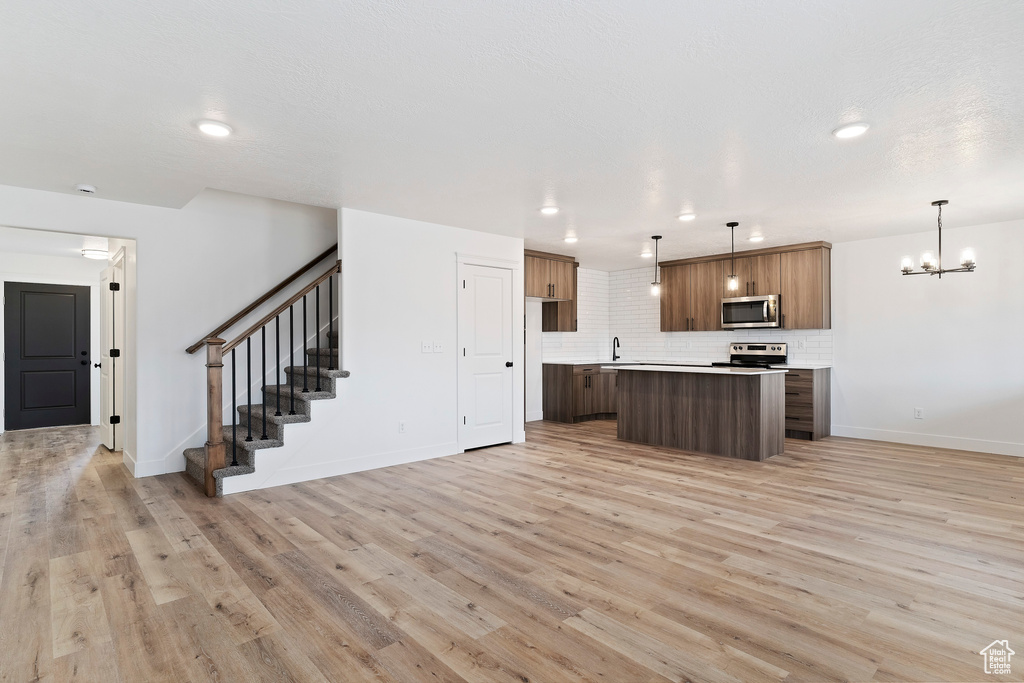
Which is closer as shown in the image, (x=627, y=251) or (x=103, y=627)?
(x=103, y=627)

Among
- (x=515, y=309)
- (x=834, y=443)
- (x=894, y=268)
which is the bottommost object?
(x=834, y=443)

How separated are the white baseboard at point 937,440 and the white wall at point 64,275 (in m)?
9.93

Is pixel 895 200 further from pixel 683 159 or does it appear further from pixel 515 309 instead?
pixel 515 309

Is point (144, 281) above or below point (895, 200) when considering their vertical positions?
below

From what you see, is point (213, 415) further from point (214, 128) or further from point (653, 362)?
point (653, 362)

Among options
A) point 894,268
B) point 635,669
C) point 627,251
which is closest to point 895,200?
point 894,268

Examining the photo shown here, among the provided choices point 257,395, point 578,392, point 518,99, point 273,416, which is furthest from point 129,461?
point 578,392

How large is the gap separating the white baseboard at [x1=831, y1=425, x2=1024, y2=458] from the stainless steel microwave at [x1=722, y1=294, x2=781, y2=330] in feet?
5.07

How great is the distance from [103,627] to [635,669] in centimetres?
213

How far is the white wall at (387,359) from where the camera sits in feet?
15.7

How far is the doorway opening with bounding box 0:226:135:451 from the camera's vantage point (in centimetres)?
646

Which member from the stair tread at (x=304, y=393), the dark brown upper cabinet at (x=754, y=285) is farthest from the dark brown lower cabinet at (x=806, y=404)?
the stair tread at (x=304, y=393)

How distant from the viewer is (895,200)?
4688 millimetres
